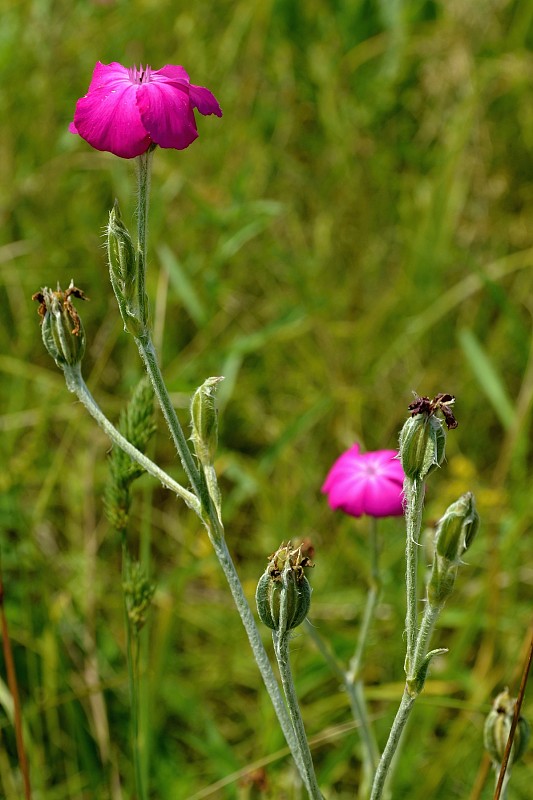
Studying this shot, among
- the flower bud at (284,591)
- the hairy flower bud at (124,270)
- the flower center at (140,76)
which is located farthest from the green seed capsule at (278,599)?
the flower center at (140,76)

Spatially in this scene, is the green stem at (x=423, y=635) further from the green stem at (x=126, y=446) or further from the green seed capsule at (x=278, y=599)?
the green stem at (x=126, y=446)

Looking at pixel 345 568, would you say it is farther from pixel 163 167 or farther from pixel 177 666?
pixel 163 167

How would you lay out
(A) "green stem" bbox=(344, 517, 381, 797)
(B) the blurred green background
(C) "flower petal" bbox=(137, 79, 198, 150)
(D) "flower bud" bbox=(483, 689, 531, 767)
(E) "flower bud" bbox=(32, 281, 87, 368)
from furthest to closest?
1. (B) the blurred green background
2. (A) "green stem" bbox=(344, 517, 381, 797)
3. (D) "flower bud" bbox=(483, 689, 531, 767)
4. (E) "flower bud" bbox=(32, 281, 87, 368)
5. (C) "flower petal" bbox=(137, 79, 198, 150)

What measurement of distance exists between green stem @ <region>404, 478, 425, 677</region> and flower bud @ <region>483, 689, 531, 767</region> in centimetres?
27

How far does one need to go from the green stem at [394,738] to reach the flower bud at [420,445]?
22 cm

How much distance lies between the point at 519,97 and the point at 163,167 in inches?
46.6

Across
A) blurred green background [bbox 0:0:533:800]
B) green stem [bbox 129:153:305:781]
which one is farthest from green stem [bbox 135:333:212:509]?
blurred green background [bbox 0:0:533:800]

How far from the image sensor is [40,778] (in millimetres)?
1691

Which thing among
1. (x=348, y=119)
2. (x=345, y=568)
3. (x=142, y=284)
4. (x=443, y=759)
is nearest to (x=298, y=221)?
(x=348, y=119)

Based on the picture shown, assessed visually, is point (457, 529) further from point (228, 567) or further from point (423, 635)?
point (228, 567)

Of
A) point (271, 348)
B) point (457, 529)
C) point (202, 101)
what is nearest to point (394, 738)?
point (457, 529)

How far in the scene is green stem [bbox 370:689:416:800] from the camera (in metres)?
0.96

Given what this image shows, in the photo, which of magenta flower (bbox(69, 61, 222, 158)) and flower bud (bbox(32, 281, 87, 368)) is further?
flower bud (bbox(32, 281, 87, 368))

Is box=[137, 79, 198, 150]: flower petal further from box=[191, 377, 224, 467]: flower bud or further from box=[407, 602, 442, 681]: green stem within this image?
box=[407, 602, 442, 681]: green stem
